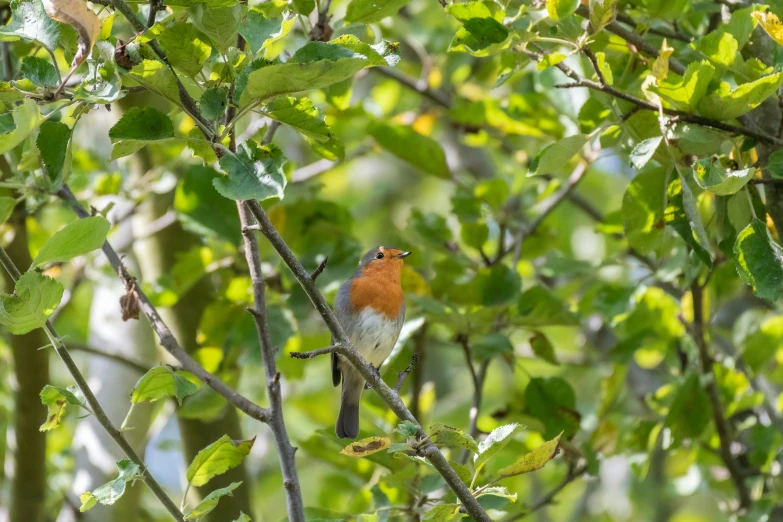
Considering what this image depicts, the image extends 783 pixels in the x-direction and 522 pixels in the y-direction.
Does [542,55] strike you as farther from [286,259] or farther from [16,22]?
[16,22]

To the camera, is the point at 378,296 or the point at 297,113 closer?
the point at 297,113

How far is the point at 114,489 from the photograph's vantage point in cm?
245

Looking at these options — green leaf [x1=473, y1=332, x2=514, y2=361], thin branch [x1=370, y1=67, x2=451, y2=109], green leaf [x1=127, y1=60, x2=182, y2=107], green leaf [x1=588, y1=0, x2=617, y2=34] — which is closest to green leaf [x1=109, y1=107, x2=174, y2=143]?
green leaf [x1=127, y1=60, x2=182, y2=107]

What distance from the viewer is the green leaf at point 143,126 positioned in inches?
92.7

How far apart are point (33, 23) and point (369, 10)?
4.26 ft

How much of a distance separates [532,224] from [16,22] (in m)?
3.20

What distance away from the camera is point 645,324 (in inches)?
182

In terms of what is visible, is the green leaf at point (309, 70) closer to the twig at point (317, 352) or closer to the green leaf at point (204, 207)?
the twig at point (317, 352)

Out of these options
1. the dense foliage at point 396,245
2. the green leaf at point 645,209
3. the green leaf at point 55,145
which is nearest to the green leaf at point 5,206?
the dense foliage at point 396,245

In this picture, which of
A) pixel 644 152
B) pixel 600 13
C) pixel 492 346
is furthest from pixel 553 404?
pixel 600 13

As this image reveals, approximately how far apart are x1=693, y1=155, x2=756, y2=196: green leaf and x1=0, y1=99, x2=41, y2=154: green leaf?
1721 millimetres

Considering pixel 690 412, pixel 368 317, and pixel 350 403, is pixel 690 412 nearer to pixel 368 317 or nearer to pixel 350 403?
pixel 368 317

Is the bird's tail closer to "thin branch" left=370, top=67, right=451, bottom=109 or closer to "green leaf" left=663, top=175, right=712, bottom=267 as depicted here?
"thin branch" left=370, top=67, right=451, bottom=109

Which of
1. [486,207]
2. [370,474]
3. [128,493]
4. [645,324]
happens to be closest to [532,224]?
[486,207]
